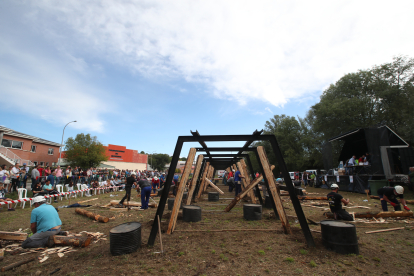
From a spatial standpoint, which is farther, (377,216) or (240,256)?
(377,216)

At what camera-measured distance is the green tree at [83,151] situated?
44375 millimetres

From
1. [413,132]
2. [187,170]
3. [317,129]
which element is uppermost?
[317,129]

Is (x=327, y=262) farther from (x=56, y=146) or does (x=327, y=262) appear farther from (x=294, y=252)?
(x=56, y=146)

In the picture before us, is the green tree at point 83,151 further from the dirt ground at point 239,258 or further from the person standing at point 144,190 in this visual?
the dirt ground at point 239,258

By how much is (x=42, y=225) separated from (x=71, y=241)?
894 millimetres

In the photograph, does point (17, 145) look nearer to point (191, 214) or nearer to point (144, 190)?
point (144, 190)

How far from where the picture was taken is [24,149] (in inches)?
1326

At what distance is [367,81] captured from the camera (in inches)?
1021

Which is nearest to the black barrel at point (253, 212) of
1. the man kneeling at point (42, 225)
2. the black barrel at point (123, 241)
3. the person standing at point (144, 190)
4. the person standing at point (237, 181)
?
the black barrel at point (123, 241)

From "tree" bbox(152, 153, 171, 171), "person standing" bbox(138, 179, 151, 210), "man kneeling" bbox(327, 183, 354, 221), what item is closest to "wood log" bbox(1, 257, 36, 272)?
"person standing" bbox(138, 179, 151, 210)

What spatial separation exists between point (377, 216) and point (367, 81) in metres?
25.7

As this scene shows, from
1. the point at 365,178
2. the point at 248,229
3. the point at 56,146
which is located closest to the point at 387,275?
the point at 248,229

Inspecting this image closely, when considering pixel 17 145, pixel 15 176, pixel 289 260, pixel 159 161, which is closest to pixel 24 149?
pixel 17 145

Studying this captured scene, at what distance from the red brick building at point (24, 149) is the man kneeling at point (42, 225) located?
2934 cm
